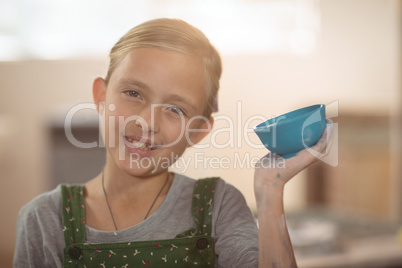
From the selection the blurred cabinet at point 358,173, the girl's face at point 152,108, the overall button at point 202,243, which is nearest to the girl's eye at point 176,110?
the girl's face at point 152,108

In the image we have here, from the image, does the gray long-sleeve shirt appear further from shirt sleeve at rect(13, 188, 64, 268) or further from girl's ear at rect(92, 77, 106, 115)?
girl's ear at rect(92, 77, 106, 115)

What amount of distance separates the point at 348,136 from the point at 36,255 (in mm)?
2202

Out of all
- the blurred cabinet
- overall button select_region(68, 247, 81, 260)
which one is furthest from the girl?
the blurred cabinet

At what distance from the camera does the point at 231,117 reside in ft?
1.66

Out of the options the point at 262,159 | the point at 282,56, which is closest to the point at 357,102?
the point at 282,56

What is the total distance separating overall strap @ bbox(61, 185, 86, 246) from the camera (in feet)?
1.60

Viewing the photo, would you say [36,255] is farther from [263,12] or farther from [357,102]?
[357,102]

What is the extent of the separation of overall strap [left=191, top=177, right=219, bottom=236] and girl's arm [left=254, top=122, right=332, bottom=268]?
0.06 meters

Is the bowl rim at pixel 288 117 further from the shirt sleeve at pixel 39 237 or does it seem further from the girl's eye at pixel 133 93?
the shirt sleeve at pixel 39 237

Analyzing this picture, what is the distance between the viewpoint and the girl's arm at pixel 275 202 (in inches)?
18.4

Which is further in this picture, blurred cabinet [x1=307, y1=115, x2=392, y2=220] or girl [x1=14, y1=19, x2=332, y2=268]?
blurred cabinet [x1=307, y1=115, x2=392, y2=220]

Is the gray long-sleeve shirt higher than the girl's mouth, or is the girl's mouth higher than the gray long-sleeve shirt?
the girl's mouth

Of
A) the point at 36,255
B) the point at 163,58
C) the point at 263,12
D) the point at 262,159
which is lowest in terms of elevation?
the point at 36,255

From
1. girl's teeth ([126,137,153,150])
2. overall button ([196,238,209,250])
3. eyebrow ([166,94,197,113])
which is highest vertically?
eyebrow ([166,94,197,113])
